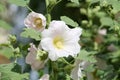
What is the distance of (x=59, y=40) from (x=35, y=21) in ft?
0.30

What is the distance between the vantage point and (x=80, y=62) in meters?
1.39

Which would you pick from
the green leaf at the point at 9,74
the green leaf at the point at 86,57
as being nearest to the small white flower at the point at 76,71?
the green leaf at the point at 86,57

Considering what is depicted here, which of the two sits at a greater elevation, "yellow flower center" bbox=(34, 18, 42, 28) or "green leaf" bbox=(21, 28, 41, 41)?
"yellow flower center" bbox=(34, 18, 42, 28)

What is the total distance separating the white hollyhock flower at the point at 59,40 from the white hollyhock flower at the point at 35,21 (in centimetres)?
3

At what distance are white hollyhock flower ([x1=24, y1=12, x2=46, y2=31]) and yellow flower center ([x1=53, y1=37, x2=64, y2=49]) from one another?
6 centimetres

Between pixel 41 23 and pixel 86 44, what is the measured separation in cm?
90

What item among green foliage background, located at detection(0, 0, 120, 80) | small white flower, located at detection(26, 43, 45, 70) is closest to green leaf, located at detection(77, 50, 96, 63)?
green foliage background, located at detection(0, 0, 120, 80)

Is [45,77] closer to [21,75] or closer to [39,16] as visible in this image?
[21,75]

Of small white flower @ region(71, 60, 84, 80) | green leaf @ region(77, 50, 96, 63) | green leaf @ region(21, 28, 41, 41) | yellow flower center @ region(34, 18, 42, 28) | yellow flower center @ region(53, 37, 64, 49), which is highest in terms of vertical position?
yellow flower center @ region(34, 18, 42, 28)

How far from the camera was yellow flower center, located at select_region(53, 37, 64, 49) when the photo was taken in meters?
1.34

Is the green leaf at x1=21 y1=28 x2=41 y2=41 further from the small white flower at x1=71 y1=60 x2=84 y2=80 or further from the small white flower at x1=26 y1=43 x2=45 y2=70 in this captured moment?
the small white flower at x1=71 y1=60 x2=84 y2=80

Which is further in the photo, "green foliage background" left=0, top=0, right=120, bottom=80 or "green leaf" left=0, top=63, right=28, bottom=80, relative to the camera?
"green foliage background" left=0, top=0, right=120, bottom=80

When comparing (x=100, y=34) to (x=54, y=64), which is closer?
(x=54, y=64)

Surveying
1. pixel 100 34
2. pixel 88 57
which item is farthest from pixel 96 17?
pixel 88 57
